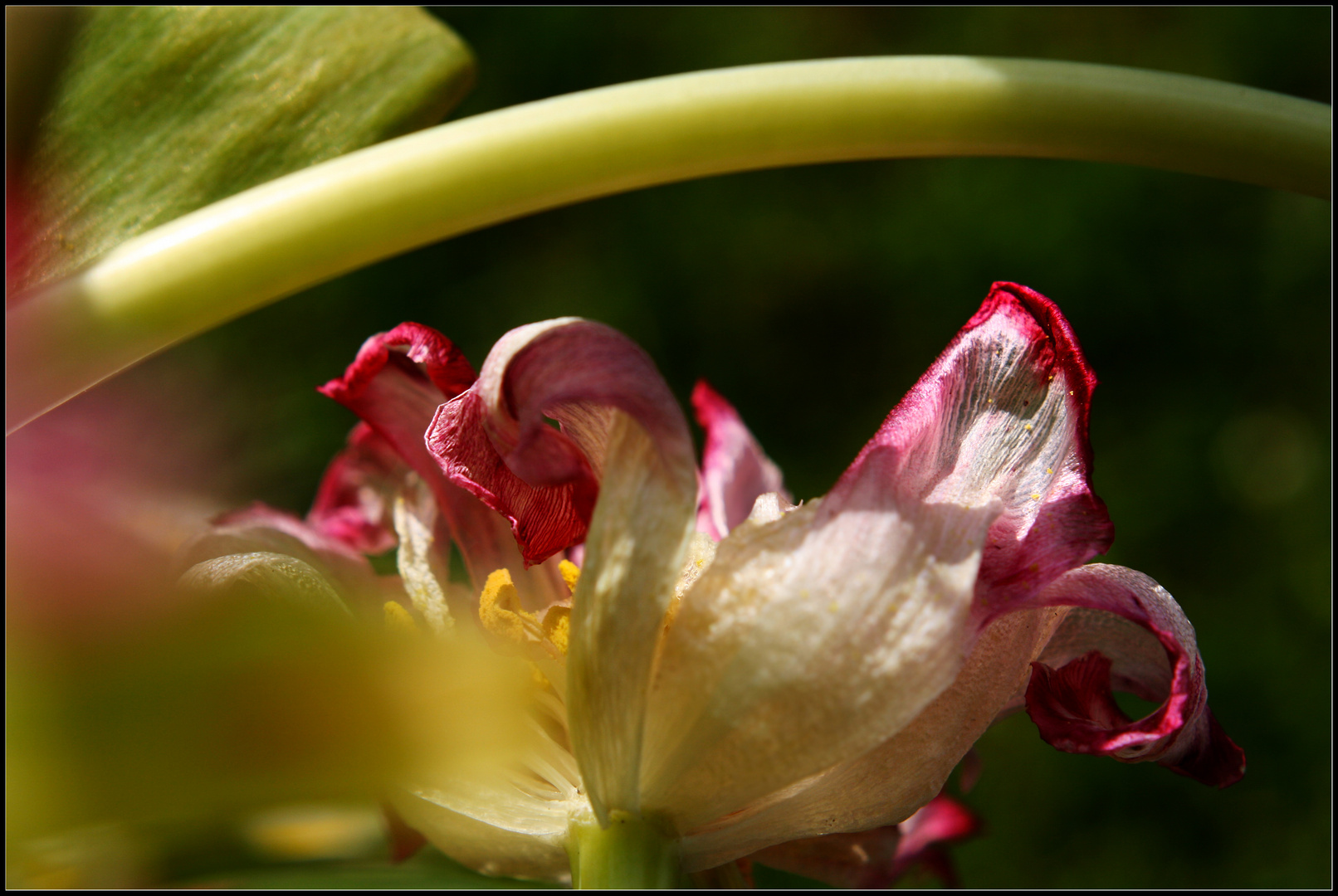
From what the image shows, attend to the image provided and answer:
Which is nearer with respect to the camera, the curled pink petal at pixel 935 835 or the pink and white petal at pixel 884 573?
the pink and white petal at pixel 884 573

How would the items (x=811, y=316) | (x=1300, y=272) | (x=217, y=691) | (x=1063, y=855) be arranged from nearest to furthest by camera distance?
1. (x=217, y=691)
2. (x=1063, y=855)
3. (x=1300, y=272)
4. (x=811, y=316)

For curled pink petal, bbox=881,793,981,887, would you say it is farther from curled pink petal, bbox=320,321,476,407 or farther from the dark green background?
the dark green background

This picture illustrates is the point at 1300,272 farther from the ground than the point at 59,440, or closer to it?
closer to it

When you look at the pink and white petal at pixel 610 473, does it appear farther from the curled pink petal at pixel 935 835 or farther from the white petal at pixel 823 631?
the curled pink petal at pixel 935 835

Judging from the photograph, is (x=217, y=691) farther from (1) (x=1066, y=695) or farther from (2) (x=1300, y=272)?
(2) (x=1300, y=272)

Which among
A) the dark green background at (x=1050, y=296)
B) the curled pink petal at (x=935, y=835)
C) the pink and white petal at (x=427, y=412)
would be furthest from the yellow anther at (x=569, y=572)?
the dark green background at (x=1050, y=296)

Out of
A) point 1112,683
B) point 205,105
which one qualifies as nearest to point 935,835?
point 1112,683

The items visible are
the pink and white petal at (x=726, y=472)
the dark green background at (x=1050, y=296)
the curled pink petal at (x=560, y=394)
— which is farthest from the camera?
the dark green background at (x=1050, y=296)

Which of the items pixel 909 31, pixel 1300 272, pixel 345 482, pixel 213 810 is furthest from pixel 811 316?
pixel 213 810
